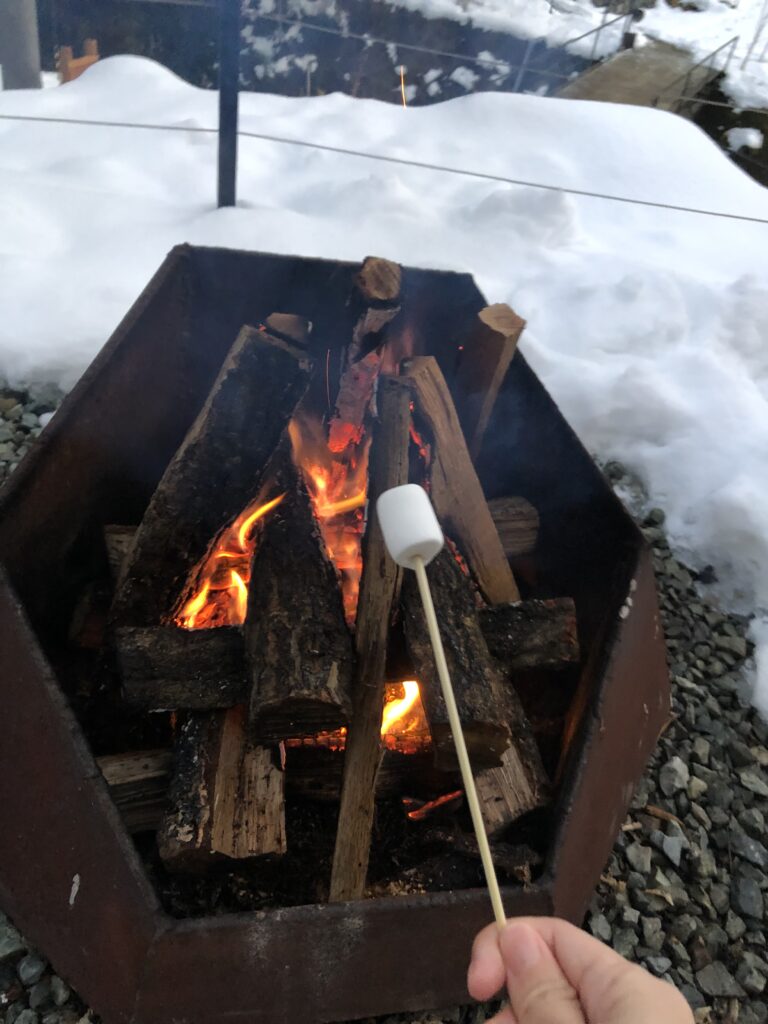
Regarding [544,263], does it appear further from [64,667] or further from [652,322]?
[64,667]

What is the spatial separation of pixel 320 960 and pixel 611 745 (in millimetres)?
703

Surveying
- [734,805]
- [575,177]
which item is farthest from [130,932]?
[575,177]

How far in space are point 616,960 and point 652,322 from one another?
309 cm

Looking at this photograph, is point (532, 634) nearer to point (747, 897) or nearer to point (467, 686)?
point (467, 686)

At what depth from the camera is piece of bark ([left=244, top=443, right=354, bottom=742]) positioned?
137 cm

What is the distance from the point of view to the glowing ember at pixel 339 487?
6.34ft

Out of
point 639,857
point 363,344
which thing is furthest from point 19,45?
point 639,857

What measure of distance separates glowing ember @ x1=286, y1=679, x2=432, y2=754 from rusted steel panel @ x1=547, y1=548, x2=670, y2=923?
349 mm

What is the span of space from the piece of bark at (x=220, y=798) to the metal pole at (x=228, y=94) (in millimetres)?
3117

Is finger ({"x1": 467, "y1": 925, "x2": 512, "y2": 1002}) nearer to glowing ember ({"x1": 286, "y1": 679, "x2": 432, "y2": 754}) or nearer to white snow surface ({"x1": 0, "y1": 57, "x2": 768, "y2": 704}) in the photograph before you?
glowing ember ({"x1": 286, "y1": 679, "x2": 432, "y2": 754})

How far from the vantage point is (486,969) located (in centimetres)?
92

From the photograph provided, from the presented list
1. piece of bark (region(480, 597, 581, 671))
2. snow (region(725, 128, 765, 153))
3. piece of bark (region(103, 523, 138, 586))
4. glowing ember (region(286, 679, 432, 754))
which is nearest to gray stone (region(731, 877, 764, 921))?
piece of bark (region(480, 597, 581, 671))

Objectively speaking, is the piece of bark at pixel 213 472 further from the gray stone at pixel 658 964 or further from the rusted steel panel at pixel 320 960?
the gray stone at pixel 658 964

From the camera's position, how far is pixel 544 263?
3869 mm
